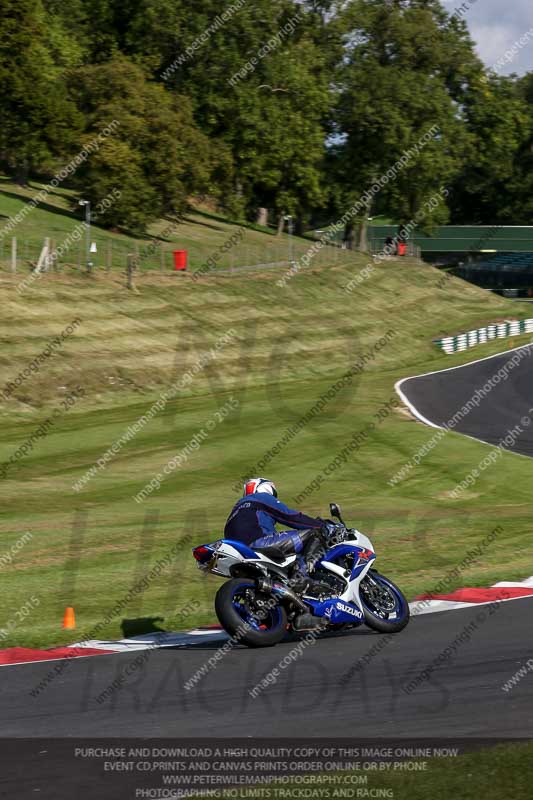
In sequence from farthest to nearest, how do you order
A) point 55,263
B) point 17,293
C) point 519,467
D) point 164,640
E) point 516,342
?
point 516,342 < point 55,263 < point 17,293 < point 519,467 < point 164,640

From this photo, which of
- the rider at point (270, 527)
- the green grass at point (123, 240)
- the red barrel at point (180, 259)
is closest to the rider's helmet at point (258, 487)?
the rider at point (270, 527)

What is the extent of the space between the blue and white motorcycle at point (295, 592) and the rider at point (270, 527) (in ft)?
0.34

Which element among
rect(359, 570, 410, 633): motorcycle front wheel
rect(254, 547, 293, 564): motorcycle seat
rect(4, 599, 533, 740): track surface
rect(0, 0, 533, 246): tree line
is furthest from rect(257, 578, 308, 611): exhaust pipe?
rect(0, 0, 533, 246): tree line

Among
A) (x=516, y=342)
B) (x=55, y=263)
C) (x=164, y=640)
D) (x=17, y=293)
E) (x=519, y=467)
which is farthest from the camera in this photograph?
(x=516, y=342)

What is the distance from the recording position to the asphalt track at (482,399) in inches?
1302

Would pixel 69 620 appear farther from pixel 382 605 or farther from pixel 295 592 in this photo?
pixel 382 605

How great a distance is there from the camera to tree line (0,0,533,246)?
61219 mm

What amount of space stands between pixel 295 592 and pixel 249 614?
615mm

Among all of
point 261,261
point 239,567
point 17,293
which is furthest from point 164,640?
point 261,261

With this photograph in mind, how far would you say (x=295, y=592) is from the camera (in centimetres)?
1127

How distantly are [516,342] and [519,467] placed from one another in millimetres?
29887

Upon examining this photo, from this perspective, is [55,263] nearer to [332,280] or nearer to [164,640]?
[332,280]

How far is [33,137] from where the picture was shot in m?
61.2

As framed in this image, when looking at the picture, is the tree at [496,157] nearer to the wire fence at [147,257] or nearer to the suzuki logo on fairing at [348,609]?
the wire fence at [147,257]
